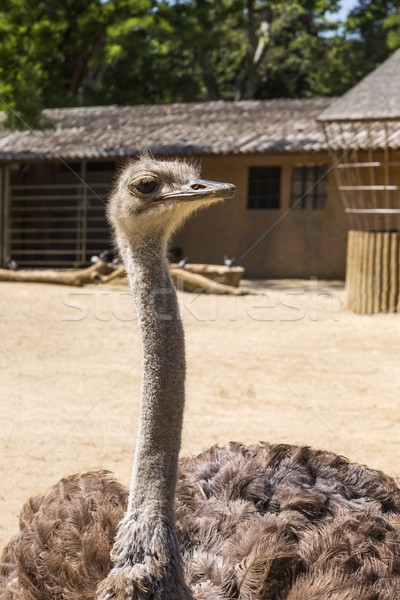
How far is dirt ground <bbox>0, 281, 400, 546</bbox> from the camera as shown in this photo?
458cm

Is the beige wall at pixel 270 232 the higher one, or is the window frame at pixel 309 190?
the window frame at pixel 309 190

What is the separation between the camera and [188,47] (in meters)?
22.2

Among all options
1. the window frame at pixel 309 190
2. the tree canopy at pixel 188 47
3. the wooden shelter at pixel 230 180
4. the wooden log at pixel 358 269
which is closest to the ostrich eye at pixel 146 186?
the wooden log at pixel 358 269

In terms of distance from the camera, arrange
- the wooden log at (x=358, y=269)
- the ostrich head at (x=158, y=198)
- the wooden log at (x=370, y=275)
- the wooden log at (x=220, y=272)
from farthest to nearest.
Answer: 1. the wooden log at (x=220, y=272)
2. the wooden log at (x=358, y=269)
3. the wooden log at (x=370, y=275)
4. the ostrich head at (x=158, y=198)

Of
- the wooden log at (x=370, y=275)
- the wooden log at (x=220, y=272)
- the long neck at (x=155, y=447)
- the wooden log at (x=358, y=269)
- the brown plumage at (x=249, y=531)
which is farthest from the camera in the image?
A: the wooden log at (x=220, y=272)

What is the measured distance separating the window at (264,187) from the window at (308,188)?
1.15 ft

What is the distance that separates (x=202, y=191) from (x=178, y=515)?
1066mm

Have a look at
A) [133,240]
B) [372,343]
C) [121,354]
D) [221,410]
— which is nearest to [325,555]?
[133,240]

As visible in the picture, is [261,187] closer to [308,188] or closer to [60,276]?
[308,188]

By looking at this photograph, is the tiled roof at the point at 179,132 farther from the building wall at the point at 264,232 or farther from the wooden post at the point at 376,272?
the wooden post at the point at 376,272

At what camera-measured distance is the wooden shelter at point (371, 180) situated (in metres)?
9.91

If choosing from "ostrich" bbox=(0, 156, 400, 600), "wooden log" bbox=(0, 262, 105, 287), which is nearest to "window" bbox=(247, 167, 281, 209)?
"wooden log" bbox=(0, 262, 105, 287)

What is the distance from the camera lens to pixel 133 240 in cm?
214

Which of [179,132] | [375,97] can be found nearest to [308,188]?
[375,97]
